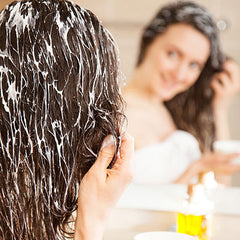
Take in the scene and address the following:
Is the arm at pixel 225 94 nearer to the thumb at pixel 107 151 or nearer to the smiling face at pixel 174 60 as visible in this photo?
the smiling face at pixel 174 60

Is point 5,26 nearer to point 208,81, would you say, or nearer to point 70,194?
point 70,194

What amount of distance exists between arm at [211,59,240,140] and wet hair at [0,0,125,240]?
489mm

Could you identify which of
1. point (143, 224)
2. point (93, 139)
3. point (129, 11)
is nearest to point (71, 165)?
point (93, 139)

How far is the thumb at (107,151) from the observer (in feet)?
1.82

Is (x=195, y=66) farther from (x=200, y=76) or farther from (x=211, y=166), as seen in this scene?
(x=211, y=166)

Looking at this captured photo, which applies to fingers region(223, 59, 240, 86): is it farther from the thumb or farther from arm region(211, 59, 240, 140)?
the thumb

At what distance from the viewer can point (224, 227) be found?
3.02 feet

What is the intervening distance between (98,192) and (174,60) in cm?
58

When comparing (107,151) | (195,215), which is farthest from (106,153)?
(195,215)

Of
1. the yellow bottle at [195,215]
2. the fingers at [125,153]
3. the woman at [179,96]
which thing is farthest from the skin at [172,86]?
the fingers at [125,153]

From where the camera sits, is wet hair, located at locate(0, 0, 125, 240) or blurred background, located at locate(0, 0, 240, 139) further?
blurred background, located at locate(0, 0, 240, 139)

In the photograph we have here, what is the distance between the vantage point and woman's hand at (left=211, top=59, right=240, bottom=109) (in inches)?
38.4

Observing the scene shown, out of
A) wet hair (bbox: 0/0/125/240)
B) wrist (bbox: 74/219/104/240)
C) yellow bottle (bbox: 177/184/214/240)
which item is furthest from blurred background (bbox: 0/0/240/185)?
wrist (bbox: 74/219/104/240)

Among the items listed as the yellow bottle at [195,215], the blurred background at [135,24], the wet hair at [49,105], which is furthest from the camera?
the blurred background at [135,24]
